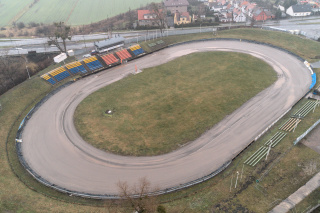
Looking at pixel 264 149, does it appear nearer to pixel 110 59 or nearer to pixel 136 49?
pixel 110 59

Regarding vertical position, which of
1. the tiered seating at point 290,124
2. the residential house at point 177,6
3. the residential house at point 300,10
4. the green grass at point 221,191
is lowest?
the green grass at point 221,191

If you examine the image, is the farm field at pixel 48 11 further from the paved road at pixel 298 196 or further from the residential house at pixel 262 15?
the paved road at pixel 298 196

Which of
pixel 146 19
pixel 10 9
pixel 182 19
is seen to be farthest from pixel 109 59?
pixel 10 9

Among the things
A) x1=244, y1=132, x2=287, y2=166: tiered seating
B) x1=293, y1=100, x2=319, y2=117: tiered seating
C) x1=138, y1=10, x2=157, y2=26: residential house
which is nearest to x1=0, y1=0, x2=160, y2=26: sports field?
x1=138, y1=10, x2=157, y2=26: residential house

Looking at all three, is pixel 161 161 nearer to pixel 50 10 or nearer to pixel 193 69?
pixel 193 69

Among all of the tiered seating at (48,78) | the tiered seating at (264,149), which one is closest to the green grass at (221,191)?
the tiered seating at (264,149)
